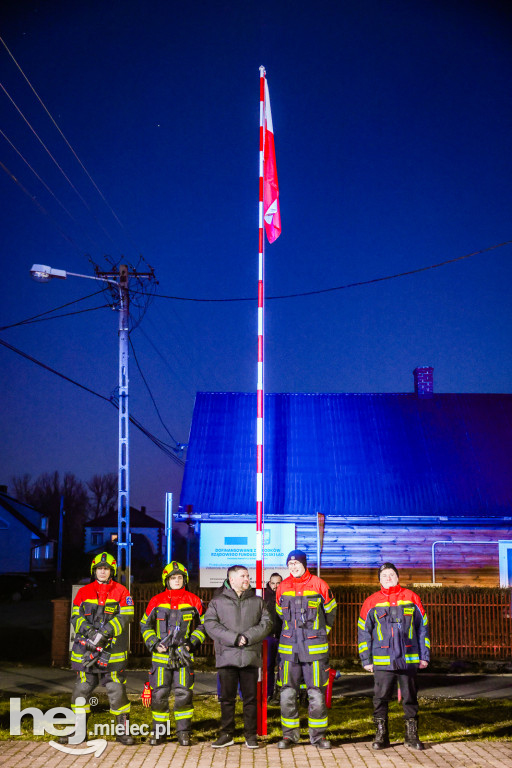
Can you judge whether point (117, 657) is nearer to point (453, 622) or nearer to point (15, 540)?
point (453, 622)

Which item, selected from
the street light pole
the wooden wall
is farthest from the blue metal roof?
the street light pole

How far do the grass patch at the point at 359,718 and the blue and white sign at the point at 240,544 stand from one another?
32.1 feet

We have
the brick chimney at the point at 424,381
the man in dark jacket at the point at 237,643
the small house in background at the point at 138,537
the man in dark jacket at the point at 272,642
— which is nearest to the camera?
the man in dark jacket at the point at 237,643

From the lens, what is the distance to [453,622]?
1443cm

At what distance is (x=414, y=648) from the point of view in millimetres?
7723

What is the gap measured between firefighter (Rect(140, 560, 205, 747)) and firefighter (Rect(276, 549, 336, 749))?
38.7 inches

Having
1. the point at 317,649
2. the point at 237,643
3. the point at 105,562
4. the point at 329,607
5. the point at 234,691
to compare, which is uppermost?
the point at 105,562

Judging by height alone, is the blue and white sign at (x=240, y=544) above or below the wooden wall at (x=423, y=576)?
above

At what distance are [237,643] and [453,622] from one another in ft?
27.5

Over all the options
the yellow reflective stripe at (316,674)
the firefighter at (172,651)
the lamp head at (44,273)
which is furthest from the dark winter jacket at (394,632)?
the lamp head at (44,273)

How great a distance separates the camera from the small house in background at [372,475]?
2064 centimetres

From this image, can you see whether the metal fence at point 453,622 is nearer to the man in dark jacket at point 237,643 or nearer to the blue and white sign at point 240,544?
the blue and white sign at point 240,544

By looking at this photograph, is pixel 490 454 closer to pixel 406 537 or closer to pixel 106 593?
pixel 406 537

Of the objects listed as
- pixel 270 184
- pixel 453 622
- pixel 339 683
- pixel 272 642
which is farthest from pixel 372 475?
pixel 270 184
